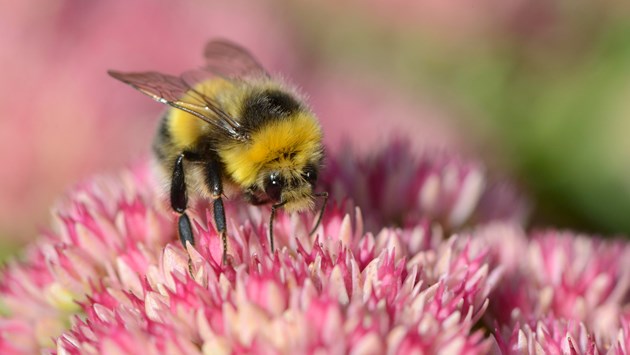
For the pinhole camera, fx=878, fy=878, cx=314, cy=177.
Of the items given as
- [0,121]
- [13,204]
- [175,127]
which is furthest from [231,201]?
[0,121]

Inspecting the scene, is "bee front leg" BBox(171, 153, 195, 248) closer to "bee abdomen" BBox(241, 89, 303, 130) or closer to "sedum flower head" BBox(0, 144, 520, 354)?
"sedum flower head" BBox(0, 144, 520, 354)

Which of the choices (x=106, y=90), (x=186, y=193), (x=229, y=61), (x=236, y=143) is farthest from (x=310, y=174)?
(x=106, y=90)

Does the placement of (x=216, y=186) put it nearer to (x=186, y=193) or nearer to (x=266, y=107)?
(x=186, y=193)

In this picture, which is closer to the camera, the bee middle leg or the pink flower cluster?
the pink flower cluster

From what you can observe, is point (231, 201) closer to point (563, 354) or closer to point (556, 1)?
point (563, 354)

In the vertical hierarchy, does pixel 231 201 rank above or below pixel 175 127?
below

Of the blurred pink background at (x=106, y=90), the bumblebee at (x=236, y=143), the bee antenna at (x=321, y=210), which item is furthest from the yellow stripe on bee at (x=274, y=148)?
the blurred pink background at (x=106, y=90)

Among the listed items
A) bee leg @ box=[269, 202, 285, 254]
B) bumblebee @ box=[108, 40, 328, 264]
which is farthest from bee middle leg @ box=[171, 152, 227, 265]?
bee leg @ box=[269, 202, 285, 254]
